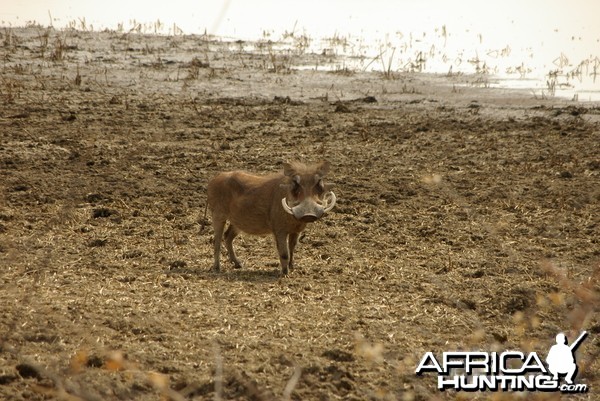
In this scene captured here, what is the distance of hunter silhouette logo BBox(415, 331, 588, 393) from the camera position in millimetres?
4453

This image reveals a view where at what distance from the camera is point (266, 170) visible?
9.54m

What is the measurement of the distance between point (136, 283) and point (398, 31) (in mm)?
16163

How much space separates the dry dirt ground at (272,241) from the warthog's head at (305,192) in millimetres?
442

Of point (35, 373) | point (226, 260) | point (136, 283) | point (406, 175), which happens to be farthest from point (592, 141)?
point (35, 373)

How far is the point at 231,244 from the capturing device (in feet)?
23.6

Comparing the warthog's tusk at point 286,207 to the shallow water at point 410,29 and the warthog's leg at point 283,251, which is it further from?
the shallow water at point 410,29

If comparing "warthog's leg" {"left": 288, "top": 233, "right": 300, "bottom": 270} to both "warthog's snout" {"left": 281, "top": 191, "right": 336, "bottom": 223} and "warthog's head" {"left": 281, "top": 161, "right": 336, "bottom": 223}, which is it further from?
"warthog's snout" {"left": 281, "top": 191, "right": 336, "bottom": 223}

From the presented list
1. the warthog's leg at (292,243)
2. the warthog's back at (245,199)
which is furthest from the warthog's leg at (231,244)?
the warthog's leg at (292,243)

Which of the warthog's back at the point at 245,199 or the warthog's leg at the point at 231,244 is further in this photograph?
the warthog's leg at the point at 231,244

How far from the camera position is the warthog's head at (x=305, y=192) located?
6371mm

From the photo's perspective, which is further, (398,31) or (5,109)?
(398,31)

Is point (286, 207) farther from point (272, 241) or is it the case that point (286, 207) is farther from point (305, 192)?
point (272, 241)

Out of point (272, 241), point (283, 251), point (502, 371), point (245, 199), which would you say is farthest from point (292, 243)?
point (502, 371)

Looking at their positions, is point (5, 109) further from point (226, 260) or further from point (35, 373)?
point (35, 373)
